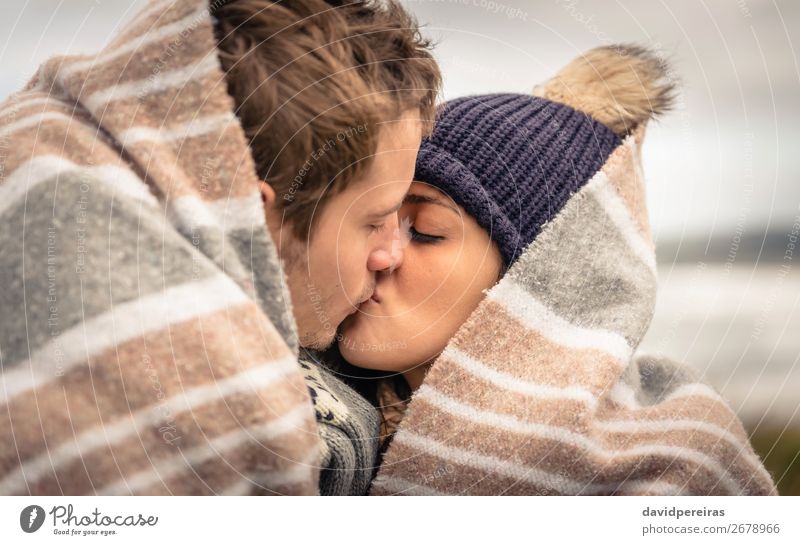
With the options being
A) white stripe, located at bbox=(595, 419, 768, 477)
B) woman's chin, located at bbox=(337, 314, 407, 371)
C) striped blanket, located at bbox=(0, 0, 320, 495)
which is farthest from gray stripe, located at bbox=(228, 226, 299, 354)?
white stripe, located at bbox=(595, 419, 768, 477)

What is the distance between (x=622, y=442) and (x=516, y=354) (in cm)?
10

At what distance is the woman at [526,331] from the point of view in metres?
0.52

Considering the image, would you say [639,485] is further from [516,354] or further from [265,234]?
[265,234]

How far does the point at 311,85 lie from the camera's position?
1.47 feet

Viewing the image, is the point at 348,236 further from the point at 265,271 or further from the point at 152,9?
the point at 152,9

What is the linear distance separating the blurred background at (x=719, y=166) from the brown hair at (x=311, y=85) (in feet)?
0.28

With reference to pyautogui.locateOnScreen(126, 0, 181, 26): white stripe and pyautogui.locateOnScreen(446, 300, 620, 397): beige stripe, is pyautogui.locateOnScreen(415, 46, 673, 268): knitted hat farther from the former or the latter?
pyautogui.locateOnScreen(126, 0, 181, 26): white stripe

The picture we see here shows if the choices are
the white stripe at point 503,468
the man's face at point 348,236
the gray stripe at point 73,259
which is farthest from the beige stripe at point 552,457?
the gray stripe at point 73,259

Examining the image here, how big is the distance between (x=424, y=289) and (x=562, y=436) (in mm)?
139

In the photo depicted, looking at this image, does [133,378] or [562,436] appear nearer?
[133,378]

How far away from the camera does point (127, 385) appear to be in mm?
411

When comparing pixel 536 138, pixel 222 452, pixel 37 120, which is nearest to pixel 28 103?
pixel 37 120

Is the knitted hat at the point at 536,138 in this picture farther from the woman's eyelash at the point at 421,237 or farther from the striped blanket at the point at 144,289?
the striped blanket at the point at 144,289
